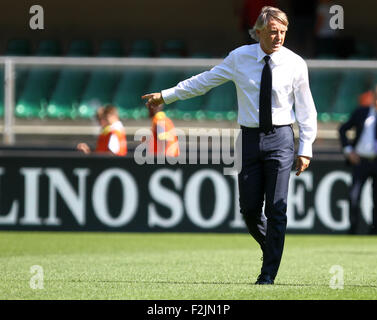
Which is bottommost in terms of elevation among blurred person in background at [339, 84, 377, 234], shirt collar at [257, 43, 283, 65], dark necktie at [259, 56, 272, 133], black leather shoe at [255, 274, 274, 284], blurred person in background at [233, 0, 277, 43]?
black leather shoe at [255, 274, 274, 284]

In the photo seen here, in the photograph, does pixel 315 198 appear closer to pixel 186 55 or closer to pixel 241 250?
pixel 241 250

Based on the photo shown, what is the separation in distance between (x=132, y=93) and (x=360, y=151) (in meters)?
3.74

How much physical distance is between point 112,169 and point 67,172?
64 cm

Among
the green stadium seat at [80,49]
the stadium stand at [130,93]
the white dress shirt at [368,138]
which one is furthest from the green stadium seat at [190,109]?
the green stadium seat at [80,49]

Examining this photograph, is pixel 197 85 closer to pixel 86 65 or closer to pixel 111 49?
pixel 86 65

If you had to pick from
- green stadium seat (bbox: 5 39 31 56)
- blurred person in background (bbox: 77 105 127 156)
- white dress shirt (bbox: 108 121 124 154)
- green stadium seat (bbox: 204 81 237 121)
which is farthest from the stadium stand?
green stadium seat (bbox: 5 39 31 56)

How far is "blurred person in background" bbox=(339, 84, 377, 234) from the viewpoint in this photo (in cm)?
1484

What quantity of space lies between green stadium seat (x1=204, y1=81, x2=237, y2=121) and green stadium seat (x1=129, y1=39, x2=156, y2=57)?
3612mm

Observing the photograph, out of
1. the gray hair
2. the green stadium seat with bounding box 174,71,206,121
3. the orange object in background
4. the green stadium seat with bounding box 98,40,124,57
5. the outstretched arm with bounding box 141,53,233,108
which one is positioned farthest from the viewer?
the green stadium seat with bounding box 98,40,124,57

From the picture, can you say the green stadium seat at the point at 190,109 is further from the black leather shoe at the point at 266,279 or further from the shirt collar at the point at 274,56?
the black leather shoe at the point at 266,279

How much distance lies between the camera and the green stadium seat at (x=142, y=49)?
19750mm

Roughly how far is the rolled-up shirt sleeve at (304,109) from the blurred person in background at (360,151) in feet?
22.5

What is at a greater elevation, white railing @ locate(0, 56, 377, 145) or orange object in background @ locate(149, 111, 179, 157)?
white railing @ locate(0, 56, 377, 145)

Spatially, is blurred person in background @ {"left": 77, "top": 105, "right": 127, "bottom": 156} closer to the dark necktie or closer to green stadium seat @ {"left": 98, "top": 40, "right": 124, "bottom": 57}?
green stadium seat @ {"left": 98, "top": 40, "right": 124, "bottom": 57}
